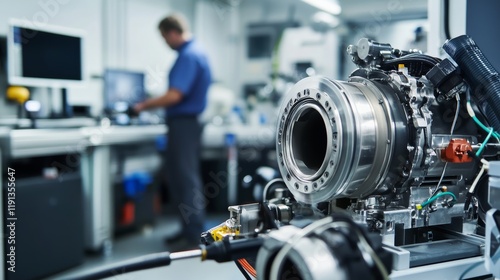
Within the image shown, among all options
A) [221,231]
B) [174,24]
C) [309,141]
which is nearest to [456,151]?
[309,141]

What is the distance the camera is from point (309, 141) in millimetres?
882

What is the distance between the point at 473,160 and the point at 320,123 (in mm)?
315

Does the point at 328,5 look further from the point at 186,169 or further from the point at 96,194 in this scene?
the point at 96,194

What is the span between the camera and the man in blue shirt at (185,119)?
2.71m

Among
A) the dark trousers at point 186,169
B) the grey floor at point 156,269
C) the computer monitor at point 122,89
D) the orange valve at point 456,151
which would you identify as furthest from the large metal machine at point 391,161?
the computer monitor at point 122,89

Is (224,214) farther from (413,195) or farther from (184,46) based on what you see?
(413,195)

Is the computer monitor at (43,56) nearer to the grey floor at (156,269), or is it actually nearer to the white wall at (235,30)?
the grey floor at (156,269)

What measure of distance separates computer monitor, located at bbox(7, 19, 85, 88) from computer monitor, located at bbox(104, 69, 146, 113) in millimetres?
303

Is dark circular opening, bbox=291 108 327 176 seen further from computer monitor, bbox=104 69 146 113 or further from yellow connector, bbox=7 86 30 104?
computer monitor, bbox=104 69 146 113

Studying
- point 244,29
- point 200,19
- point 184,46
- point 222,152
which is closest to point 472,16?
point 184,46

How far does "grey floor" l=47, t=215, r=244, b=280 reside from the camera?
880 mm

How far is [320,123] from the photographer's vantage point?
88cm

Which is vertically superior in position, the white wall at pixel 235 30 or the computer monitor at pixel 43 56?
the white wall at pixel 235 30

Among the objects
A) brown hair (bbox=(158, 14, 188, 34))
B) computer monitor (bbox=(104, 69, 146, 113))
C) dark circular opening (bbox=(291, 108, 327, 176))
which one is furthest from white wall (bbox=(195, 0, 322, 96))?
dark circular opening (bbox=(291, 108, 327, 176))
